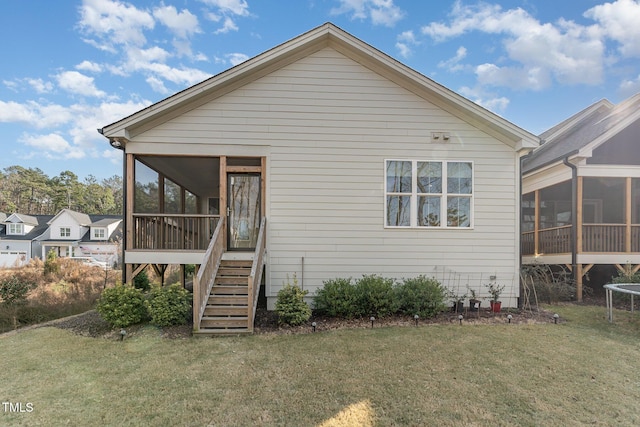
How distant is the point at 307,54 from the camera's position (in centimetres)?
737

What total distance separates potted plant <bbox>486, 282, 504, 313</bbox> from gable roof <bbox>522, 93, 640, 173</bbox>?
3659 mm

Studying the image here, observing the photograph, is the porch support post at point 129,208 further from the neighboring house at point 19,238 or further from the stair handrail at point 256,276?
the neighboring house at point 19,238

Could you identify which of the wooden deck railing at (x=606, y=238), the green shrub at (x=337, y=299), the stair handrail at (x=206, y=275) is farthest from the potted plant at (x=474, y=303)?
the stair handrail at (x=206, y=275)

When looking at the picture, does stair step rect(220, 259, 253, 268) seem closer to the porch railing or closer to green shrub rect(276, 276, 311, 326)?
the porch railing

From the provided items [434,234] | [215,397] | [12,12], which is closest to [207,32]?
[12,12]

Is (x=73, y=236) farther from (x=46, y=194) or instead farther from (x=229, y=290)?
(x=229, y=290)

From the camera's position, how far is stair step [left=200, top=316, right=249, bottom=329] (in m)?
5.66

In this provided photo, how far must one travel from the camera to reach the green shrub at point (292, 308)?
19.6 feet

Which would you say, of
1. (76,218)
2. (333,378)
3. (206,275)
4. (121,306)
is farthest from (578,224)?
(76,218)

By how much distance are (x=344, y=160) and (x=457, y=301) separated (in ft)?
13.6

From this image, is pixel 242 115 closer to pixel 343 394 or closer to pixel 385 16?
pixel 343 394

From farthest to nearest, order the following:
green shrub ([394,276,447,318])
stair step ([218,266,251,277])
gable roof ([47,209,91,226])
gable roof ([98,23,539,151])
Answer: gable roof ([47,209,91,226])
gable roof ([98,23,539,151])
stair step ([218,266,251,277])
green shrub ([394,276,447,318])

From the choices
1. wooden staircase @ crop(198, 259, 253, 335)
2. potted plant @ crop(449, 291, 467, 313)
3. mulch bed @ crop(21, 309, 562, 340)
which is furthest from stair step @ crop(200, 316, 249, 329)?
potted plant @ crop(449, 291, 467, 313)

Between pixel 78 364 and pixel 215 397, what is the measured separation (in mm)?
2491
